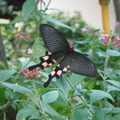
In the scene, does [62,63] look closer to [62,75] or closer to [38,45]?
[62,75]

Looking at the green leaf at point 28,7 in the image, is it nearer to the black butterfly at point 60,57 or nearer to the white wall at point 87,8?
the black butterfly at point 60,57

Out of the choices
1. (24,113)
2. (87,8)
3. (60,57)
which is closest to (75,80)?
(60,57)

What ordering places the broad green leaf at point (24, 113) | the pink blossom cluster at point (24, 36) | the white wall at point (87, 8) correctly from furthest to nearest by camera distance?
the white wall at point (87, 8), the pink blossom cluster at point (24, 36), the broad green leaf at point (24, 113)

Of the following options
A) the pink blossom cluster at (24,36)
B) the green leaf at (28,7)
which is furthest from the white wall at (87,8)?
the green leaf at (28,7)

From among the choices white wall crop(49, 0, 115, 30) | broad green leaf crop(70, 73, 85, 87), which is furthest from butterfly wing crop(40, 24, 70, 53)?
white wall crop(49, 0, 115, 30)

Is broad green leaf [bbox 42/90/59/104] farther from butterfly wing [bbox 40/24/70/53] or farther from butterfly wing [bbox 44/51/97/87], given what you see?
butterfly wing [bbox 40/24/70/53]

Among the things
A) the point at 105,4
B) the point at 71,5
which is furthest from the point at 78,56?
the point at 71,5

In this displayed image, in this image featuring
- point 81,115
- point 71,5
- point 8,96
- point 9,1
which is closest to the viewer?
point 81,115
